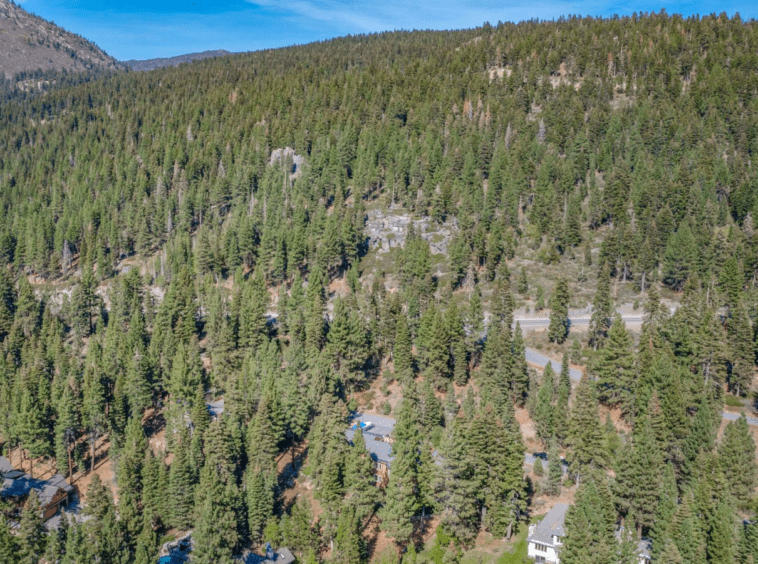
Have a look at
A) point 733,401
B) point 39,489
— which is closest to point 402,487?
point 733,401

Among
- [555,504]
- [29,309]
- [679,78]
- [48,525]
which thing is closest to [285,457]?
[48,525]

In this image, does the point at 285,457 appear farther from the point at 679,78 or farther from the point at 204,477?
the point at 679,78

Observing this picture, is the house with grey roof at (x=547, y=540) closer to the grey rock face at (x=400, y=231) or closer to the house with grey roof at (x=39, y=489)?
the house with grey roof at (x=39, y=489)

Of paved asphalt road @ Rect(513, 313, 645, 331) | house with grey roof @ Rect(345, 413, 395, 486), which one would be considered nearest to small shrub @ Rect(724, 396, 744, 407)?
paved asphalt road @ Rect(513, 313, 645, 331)

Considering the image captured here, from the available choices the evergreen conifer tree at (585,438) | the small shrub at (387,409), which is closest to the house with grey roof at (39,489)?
the small shrub at (387,409)

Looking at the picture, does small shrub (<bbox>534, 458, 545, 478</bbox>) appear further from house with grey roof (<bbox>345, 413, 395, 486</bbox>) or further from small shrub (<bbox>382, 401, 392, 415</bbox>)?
small shrub (<bbox>382, 401, 392, 415</bbox>)
